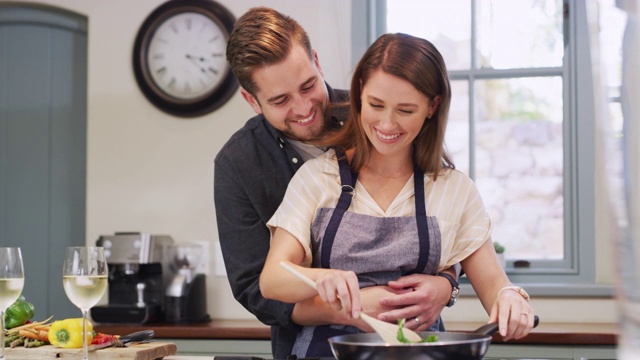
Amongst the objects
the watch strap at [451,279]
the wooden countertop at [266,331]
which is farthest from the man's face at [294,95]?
the wooden countertop at [266,331]

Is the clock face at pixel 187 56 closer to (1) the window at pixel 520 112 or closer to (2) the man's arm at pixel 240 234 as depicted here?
(1) the window at pixel 520 112

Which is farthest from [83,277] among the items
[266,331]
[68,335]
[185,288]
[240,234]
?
[185,288]

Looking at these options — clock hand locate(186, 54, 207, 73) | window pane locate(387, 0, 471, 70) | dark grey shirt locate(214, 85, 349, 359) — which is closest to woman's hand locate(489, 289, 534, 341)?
dark grey shirt locate(214, 85, 349, 359)

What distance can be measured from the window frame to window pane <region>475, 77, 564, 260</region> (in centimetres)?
7

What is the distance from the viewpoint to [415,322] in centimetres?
145

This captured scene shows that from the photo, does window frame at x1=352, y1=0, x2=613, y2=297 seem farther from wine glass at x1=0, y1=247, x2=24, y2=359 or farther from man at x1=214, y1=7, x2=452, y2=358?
wine glass at x1=0, y1=247, x2=24, y2=359

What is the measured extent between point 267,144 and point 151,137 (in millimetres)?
2100

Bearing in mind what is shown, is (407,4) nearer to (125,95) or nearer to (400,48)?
(125,95)

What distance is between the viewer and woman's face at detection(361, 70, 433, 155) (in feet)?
4.87

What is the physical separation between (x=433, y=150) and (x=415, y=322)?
0.36 meters

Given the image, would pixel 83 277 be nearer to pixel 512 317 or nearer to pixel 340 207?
pixel 340 207

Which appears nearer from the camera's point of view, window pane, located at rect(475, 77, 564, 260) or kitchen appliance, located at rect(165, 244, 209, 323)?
kitchen appliance, located at rect(165, 244, 209, 323)

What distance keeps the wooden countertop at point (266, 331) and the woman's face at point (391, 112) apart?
160cm

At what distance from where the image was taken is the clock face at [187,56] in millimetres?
3773
